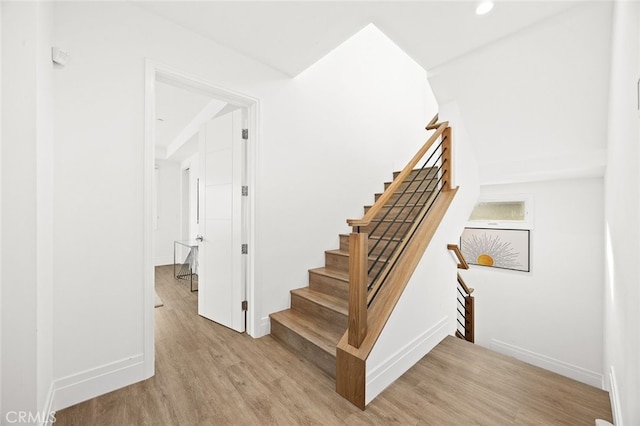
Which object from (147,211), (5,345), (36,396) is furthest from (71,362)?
(147,211)

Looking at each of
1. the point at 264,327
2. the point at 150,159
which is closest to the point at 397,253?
the point at 264,327

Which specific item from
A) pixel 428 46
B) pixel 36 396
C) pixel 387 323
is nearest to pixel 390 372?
pixel 387 323

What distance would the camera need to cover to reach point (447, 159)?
2559 millimetres

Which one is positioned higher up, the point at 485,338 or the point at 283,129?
the point at 283,129

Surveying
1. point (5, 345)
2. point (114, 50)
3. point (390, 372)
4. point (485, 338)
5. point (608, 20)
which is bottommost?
point (485, 338)

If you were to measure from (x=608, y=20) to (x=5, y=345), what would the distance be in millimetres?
3540

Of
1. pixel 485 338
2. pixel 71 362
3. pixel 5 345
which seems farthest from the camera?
pixel 485 338

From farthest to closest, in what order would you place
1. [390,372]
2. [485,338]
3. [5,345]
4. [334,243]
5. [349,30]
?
[485,338] < [334,243] < [349,30] < [390,372] < [5,345]

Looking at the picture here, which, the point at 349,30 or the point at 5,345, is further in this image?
the point at 349,30

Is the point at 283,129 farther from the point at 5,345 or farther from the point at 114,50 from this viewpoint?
the point at 5,345

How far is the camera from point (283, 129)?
101 inches

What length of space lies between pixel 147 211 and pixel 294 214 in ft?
4.16

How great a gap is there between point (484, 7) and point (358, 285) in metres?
2.02

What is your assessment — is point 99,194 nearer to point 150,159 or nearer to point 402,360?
point 150,159
